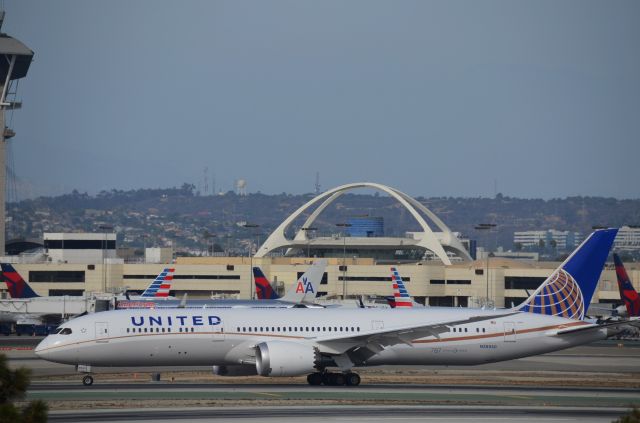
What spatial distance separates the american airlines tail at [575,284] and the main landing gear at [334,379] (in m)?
11.7

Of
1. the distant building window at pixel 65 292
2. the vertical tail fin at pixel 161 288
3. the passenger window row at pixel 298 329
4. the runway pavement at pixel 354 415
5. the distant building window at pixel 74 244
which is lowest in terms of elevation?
the distant building window at pixel 65 292

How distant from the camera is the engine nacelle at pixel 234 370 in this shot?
55.9m

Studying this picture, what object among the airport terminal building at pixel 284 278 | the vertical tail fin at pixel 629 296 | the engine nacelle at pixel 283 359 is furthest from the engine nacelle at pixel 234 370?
the airport terminal building at pixel 284 278

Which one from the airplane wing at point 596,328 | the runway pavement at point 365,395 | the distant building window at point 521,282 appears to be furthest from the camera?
the distant building window at point 521,282

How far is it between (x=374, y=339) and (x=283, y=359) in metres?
4.72

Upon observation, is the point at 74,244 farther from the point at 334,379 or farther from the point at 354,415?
the point at 354,415

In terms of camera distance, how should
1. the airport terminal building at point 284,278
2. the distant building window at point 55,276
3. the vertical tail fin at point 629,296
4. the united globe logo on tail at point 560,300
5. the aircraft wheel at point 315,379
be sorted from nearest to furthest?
the aircraft wheel at point 315,379 → the united globe logo on tail at point 560,300 → the vertical tail fin at point 629,296 → the distant building window at point 55,276 → the airport terminal building at point 284,278

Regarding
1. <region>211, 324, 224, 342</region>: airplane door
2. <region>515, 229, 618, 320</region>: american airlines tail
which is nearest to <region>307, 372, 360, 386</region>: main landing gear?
<region>211, 324, 224, 342</region>: airplane door

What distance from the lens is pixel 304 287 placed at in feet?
386

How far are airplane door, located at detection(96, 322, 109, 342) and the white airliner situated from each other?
47 mm

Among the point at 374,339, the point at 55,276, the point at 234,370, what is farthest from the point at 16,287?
the point at 374,339

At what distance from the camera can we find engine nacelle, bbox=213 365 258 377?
55875 millimetres

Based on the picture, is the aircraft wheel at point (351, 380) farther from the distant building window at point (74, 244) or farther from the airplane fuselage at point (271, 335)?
the distant building window at point (74, 244)

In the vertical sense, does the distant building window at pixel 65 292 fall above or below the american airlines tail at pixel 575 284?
below
